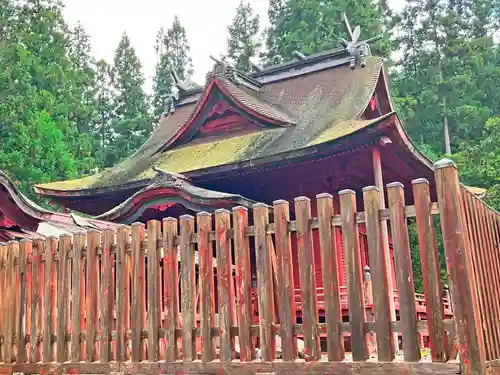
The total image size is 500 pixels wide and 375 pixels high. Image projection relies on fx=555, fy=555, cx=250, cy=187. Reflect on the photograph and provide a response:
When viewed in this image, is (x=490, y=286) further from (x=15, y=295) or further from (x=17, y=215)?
(x=17, y=215)

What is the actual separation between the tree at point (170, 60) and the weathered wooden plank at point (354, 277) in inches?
1530

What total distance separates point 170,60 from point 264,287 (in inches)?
1614

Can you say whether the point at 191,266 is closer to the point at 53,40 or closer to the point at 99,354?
the point at 99,354

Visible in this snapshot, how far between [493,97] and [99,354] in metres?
34.8

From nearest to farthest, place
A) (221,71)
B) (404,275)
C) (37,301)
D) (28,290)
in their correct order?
(404,275)
(37,301)
(28,290)
(221,71)

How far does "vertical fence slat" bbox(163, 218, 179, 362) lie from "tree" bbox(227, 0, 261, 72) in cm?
3610

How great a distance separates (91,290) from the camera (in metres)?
6.19

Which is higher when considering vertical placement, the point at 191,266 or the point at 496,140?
the point at 496,140

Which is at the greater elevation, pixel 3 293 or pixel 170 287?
pixel 3 293

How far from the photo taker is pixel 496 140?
76.9 ft

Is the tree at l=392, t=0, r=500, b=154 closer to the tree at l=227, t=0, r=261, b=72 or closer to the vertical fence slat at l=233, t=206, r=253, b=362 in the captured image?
the tree at l=227, t=0, r=261, b=72

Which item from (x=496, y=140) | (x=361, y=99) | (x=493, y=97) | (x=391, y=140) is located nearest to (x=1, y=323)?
(x=391, y=140)

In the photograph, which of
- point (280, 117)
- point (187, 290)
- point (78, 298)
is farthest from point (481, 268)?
point (280, 117)

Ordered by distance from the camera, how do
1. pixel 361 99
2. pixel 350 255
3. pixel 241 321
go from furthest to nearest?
pixel 361 99, pixel 241 321, pixel 350 255
